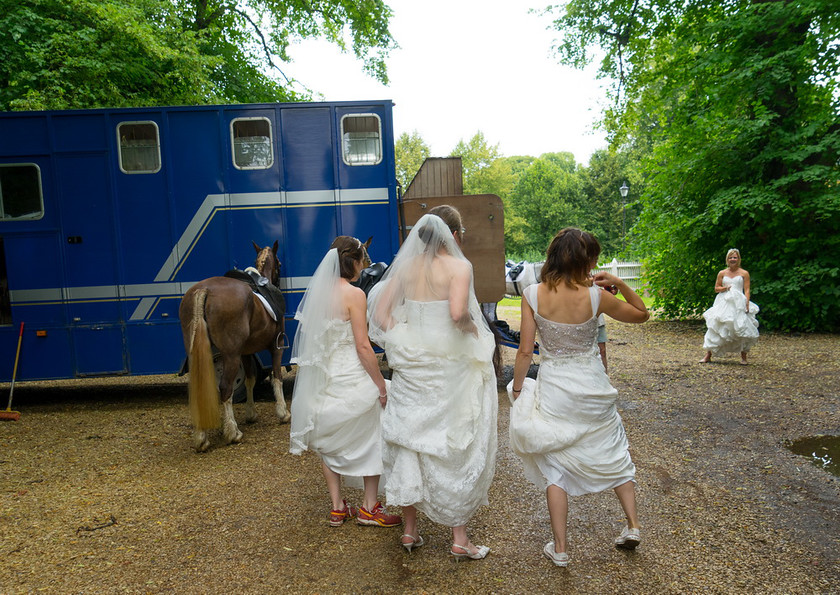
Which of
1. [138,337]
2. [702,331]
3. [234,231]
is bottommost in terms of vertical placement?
[702,331]

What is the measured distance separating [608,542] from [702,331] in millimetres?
10931

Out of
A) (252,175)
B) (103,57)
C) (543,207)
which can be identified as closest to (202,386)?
(252,175)

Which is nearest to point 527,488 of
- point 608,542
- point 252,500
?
point 608,542

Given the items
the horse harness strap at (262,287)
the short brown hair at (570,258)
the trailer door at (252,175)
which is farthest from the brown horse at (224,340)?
the short brown hair at (570,258)

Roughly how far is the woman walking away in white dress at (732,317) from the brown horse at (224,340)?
655 cm

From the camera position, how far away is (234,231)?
780 cm

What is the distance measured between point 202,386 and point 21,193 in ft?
14.5

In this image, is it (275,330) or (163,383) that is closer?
(275,330)

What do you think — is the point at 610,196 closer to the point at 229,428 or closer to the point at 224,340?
the point at 224,340

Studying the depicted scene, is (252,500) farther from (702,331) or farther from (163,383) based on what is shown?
(702,331)

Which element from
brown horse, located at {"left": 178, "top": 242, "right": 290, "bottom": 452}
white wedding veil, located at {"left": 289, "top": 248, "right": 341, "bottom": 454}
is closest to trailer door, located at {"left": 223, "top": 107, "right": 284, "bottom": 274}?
brown horse, located at {"left": 178, "top": 242, "right": 290, "bottom": 452}

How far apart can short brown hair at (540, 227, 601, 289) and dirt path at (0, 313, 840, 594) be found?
1582 mm

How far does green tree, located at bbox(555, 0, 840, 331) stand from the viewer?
11.4 m

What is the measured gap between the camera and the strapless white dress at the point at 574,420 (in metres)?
3.29
